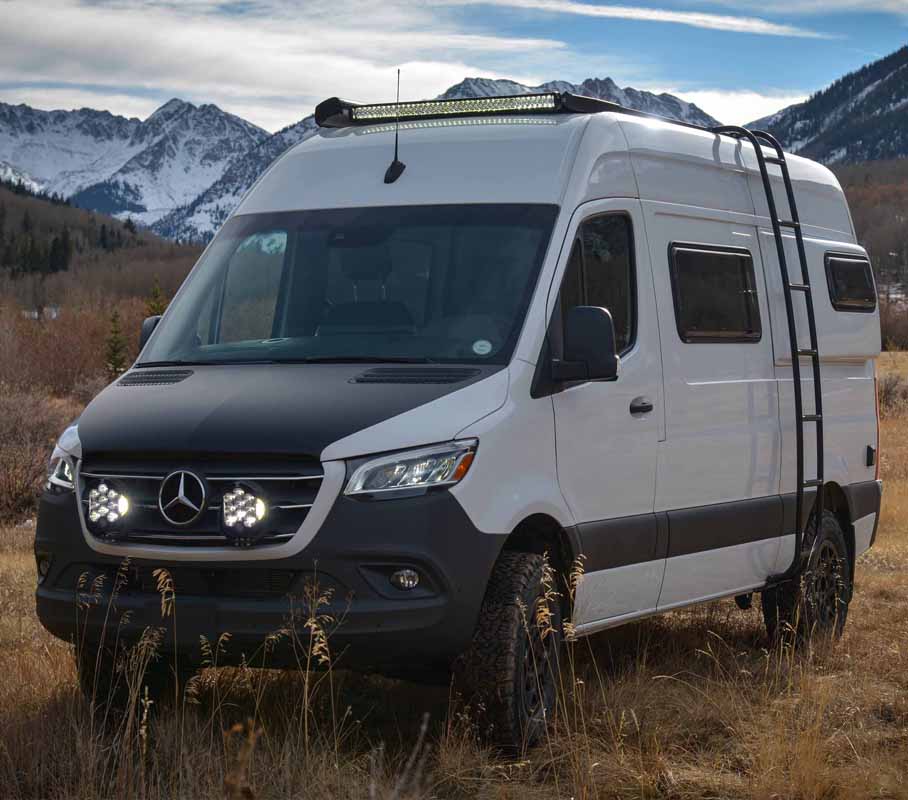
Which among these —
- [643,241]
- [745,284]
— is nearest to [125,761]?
[643,241]

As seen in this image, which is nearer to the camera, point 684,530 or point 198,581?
point 198,581

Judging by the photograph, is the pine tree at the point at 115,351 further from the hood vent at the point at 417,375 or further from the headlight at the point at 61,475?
the hood vent at the point at 417,375

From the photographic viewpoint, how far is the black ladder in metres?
8.12


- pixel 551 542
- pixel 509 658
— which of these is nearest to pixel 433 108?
pixel 551 542

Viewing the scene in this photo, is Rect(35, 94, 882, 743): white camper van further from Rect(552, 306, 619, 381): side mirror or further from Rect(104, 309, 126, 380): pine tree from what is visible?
Rect(104, 309, 126, 380): pine tree

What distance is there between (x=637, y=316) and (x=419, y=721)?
2.07m

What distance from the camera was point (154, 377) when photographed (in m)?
6.34

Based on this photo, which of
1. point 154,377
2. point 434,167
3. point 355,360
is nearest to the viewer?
point 355,360

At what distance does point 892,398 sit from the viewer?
139 feet

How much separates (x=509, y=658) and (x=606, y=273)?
193cm

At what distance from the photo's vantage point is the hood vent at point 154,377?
20.4 feet

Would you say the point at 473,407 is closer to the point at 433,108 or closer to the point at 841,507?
the point at 433,108

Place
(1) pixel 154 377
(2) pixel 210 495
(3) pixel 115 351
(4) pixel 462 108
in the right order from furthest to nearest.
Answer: (3) pixel 115 351, (4) pixel 462 108, (1) pixel 154 377, (2) pixel 210 495

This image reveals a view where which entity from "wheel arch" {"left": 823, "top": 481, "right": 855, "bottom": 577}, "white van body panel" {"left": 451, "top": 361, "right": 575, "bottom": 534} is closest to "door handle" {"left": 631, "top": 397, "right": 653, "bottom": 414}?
"white van body panel" {"left": 451, "top": 361, "right": 575, "bottom": 534}
